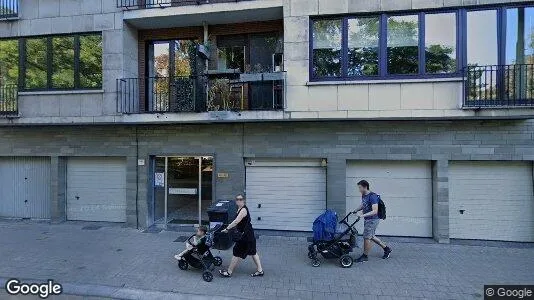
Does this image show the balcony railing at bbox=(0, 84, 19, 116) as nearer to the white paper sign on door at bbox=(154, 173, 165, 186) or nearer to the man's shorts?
the white paper sign on door at bbox=(154, 173, 165, 186)

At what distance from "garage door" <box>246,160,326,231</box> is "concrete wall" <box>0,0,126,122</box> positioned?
4628mm

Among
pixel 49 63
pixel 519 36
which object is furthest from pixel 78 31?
pixel 519 36

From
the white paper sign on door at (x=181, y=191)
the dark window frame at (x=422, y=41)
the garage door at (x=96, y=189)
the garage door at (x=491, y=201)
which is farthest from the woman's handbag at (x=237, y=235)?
the garage door at (x=491, y=201)

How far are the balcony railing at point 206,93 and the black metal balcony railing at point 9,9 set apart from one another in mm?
4193

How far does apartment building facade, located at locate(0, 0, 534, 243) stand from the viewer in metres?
8.34

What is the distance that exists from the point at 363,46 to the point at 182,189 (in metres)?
6.59

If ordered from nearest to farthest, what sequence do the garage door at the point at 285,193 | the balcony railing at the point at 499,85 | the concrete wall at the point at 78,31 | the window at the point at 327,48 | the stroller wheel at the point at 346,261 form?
the stroller wheel at the point at 346,261 → the balcony railing at the point at 499,85 → the window at the point at 327,48 → the garage door at the point at 285,193 → the concrete wall at the point at 78,31

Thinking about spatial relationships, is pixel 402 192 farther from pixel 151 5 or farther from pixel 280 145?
pixel 151 5

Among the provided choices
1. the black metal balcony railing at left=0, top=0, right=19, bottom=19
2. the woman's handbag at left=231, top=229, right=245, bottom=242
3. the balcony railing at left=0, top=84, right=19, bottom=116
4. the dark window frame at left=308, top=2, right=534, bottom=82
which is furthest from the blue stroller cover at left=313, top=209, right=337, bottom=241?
the black metal balcony railing at left=0, top=0, right=19, bottom=19

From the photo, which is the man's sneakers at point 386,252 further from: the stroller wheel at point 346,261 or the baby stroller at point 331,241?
the stroller wheel at point 346,261

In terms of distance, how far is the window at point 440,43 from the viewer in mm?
8383

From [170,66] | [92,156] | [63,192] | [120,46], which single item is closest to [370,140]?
[170,66]

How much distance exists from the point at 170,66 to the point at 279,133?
4.27 m

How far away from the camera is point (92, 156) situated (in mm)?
10609
